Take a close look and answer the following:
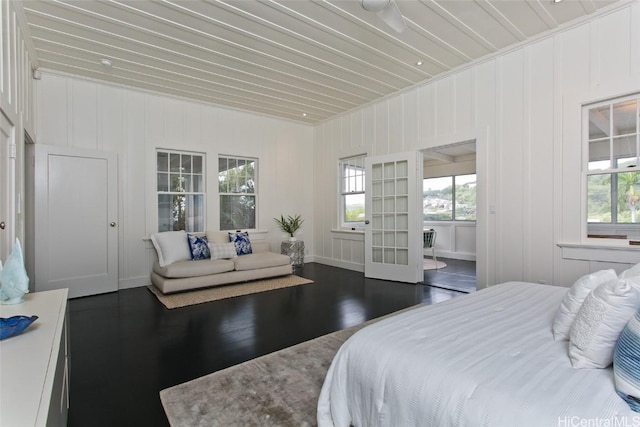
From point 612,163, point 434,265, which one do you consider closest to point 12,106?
point 612,163

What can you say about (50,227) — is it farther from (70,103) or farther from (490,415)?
(490,415)

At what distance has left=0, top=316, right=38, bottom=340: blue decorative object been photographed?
1208 millimetres

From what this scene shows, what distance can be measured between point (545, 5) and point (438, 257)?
5997 millimetres

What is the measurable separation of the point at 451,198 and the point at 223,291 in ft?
20.9

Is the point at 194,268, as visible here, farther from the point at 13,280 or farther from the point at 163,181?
the point at 13,280

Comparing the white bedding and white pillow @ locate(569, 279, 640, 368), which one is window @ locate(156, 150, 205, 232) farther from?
white pillow @ locate(569, 279, 640, 368)

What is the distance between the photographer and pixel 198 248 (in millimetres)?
4844

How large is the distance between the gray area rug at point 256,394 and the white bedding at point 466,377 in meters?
0.36

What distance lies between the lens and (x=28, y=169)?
396cm

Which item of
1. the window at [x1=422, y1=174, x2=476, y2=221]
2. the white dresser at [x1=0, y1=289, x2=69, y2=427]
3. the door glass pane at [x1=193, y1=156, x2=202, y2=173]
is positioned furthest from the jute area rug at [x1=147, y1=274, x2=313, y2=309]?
the window at [x1=422, y1=174, x2=476, y2=221]

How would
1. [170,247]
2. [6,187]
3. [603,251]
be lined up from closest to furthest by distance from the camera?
1. [6,187]
2. [603,251]
3. [170,247]

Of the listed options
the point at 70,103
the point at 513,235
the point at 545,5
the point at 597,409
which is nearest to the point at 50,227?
the point at 70,103

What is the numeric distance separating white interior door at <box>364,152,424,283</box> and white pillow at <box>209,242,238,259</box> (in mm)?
2372

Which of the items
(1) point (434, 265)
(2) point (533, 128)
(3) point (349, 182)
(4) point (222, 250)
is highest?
(2) point (533, 128)
